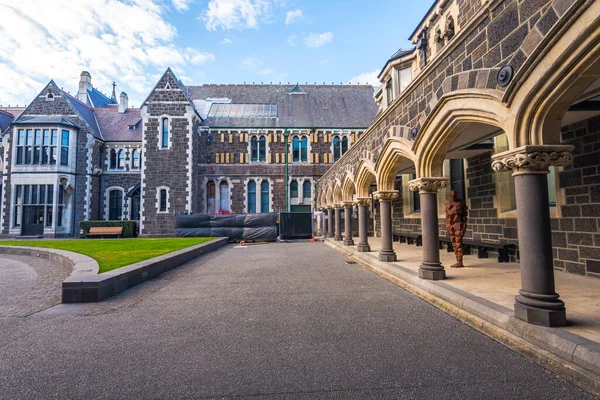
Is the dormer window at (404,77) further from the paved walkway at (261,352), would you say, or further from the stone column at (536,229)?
the stone column at (536,229)

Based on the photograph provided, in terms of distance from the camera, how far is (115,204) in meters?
27.2

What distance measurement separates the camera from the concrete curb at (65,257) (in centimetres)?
670

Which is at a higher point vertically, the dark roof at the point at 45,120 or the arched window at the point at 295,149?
the dark roof at the point at 45,120

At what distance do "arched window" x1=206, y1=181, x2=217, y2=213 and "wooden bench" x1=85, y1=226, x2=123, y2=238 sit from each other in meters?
6.62

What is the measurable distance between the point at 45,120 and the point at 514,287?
1235 inches

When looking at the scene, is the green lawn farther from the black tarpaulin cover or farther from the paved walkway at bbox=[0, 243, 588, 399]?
the black tarpaulin cover

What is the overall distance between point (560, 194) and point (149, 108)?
25661 millimetres

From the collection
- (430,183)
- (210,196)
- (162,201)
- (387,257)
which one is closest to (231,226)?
(162,201)

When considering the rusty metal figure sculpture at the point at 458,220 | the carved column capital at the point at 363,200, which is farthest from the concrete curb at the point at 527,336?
the carved column capital at the point at 363,200

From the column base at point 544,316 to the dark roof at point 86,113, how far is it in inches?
1232

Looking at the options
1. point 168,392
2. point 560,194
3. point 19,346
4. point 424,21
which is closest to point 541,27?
point 560,194

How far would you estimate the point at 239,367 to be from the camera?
9.55ft

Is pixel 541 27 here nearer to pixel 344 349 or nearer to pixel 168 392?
pixel 344 349

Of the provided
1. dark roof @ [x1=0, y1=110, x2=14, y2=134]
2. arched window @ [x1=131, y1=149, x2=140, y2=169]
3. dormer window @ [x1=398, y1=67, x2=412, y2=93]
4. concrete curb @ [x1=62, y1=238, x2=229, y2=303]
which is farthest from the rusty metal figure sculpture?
dark roof @ [x1=0, y1=110, x2=14, y2=134]
